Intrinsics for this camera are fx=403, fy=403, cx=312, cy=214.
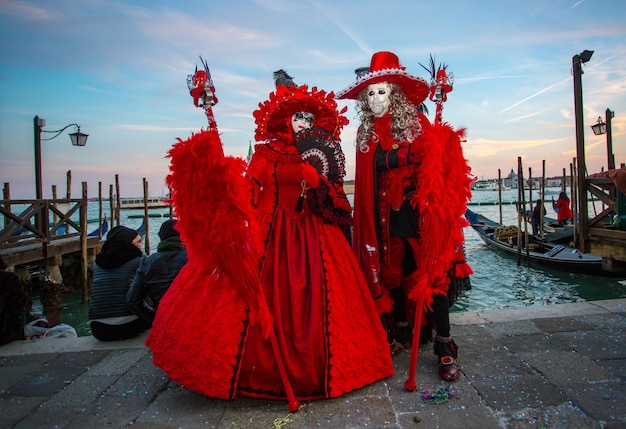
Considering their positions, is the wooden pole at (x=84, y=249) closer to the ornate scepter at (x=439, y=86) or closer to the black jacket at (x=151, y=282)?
the black jacket at (x=151, y=282)

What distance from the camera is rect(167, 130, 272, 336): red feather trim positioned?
212cm

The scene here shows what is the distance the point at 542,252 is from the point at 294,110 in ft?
44.3

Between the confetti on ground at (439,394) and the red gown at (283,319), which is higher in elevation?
the red gown at (283,319)

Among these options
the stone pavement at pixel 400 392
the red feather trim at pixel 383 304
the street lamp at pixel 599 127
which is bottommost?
the stone pavement at pixel 400 392

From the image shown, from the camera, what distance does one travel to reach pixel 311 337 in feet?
7.57

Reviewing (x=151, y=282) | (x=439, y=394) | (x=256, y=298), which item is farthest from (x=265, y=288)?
(x=151, y=282)

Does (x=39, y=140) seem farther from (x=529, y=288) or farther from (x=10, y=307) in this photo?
(x=529, y=288)

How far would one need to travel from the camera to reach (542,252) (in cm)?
1359

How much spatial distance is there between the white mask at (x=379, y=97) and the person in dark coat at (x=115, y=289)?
2.58 metres

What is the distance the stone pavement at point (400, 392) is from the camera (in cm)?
203

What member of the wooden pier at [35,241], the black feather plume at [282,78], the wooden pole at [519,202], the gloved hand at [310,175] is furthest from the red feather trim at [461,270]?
the wooden pole at [519,202]

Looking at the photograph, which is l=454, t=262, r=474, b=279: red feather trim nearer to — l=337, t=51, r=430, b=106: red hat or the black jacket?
l=337, t=51, r=430, b=106: red hat

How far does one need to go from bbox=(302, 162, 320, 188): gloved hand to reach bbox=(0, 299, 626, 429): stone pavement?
4.14 feet

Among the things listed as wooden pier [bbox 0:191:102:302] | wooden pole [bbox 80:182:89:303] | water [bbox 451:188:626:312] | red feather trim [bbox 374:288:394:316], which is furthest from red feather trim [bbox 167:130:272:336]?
wooden pole [bbox 80:182:89:303]
